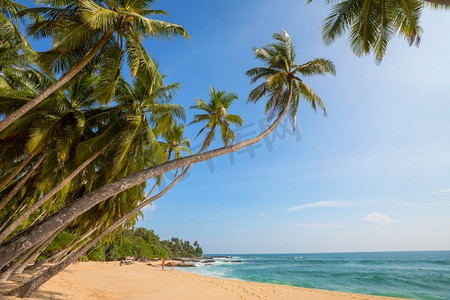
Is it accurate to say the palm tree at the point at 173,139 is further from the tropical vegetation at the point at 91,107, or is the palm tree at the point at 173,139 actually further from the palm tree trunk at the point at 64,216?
the palm tree trunk at the point at 64,216

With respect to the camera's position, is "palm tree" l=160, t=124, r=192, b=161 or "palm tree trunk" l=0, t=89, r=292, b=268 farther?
"palm tree" l=160, t=124, r=192, b=161

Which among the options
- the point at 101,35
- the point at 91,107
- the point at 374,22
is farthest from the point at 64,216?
the point at 374,22

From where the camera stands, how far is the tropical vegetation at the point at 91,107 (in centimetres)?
590

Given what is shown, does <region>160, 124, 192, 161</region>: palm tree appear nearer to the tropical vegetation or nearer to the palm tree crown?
the tropical vegetation

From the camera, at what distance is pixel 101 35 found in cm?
709

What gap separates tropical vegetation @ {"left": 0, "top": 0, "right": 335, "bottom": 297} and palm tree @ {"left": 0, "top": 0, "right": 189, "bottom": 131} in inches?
1.1

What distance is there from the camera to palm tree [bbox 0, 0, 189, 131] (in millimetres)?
6195

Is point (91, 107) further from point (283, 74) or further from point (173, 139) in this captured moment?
point (283, 74)

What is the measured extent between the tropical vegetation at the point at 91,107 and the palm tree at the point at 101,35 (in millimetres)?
28

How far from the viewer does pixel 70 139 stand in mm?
8367

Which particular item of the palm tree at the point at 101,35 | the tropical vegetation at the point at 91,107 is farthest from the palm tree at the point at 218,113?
the palm tree at the point at 101,35

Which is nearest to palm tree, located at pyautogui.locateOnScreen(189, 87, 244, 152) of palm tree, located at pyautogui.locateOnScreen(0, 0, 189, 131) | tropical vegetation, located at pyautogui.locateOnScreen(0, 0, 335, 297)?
tropical vegetation, located at pyautogui.locateOnScreen(0, 0, 335, 297)

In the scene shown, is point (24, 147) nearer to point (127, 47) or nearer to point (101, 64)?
point (101, 64)

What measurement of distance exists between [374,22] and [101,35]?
764cm
